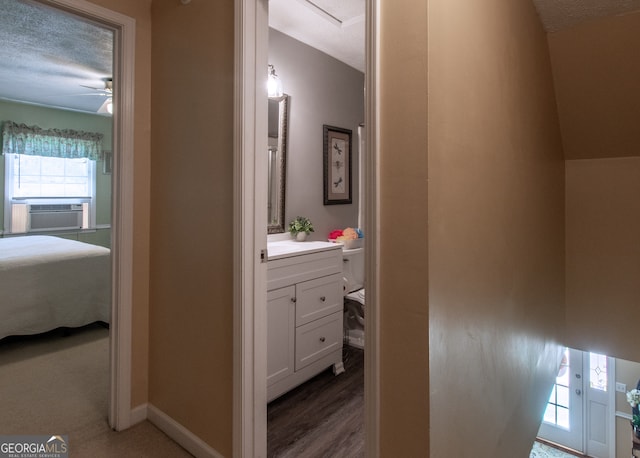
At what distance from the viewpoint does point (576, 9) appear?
6.77 feet

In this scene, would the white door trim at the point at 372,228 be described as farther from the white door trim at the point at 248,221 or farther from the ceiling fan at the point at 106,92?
the ceiling fan at the point at 106,92

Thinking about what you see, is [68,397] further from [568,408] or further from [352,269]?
[568,408]

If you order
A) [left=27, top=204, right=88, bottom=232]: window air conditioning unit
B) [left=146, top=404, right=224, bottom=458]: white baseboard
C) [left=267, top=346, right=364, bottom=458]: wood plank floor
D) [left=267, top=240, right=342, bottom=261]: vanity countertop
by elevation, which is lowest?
[left=267, top=346, right=364, bottom=458]: wood plank floor

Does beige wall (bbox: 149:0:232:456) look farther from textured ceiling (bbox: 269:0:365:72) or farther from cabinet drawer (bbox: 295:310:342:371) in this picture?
textured ceiling (bbox: 269:0:365:72)

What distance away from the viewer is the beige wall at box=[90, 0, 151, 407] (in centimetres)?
199

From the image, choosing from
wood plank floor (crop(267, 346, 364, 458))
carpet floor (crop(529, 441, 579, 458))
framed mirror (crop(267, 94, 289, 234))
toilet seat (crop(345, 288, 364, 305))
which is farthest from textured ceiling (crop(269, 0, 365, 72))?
carpet floor (crop(529, 441, 579, 458))

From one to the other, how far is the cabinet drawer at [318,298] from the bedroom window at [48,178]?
4.89m

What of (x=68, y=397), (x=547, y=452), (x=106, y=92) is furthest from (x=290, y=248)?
(x=547, y=452)

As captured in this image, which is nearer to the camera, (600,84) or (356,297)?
(600,84)

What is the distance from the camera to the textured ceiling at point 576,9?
1976 mm

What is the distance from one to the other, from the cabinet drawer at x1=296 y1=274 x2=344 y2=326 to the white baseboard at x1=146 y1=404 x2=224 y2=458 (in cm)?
83

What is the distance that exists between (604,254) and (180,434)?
136 inches

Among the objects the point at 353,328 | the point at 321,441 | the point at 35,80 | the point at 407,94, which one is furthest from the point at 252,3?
the point at 35,80

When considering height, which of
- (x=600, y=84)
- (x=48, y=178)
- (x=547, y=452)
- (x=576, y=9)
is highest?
(x=576, y=9)
